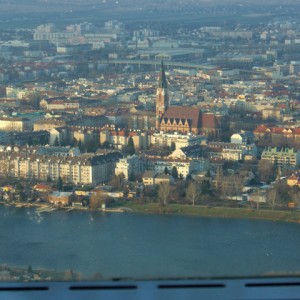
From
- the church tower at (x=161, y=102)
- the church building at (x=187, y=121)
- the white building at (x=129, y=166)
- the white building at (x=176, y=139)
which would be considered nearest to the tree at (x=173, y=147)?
the white building at (x=176, y=139)

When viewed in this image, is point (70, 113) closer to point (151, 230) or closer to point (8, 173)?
point (8, 173)

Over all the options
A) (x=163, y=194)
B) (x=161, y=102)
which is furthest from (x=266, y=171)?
(x=161, y=102)

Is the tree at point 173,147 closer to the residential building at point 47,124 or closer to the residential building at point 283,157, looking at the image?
the residential building at point 283,157

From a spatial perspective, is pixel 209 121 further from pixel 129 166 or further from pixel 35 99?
pixel 35 99

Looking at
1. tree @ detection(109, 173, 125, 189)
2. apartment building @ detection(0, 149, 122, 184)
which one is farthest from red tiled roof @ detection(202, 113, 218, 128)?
tree @ detection(109, 173, 125, 189)

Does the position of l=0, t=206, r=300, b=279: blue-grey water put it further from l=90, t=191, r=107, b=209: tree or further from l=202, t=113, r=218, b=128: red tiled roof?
l=202, t=113, r=218, b=128: red tiled roof
